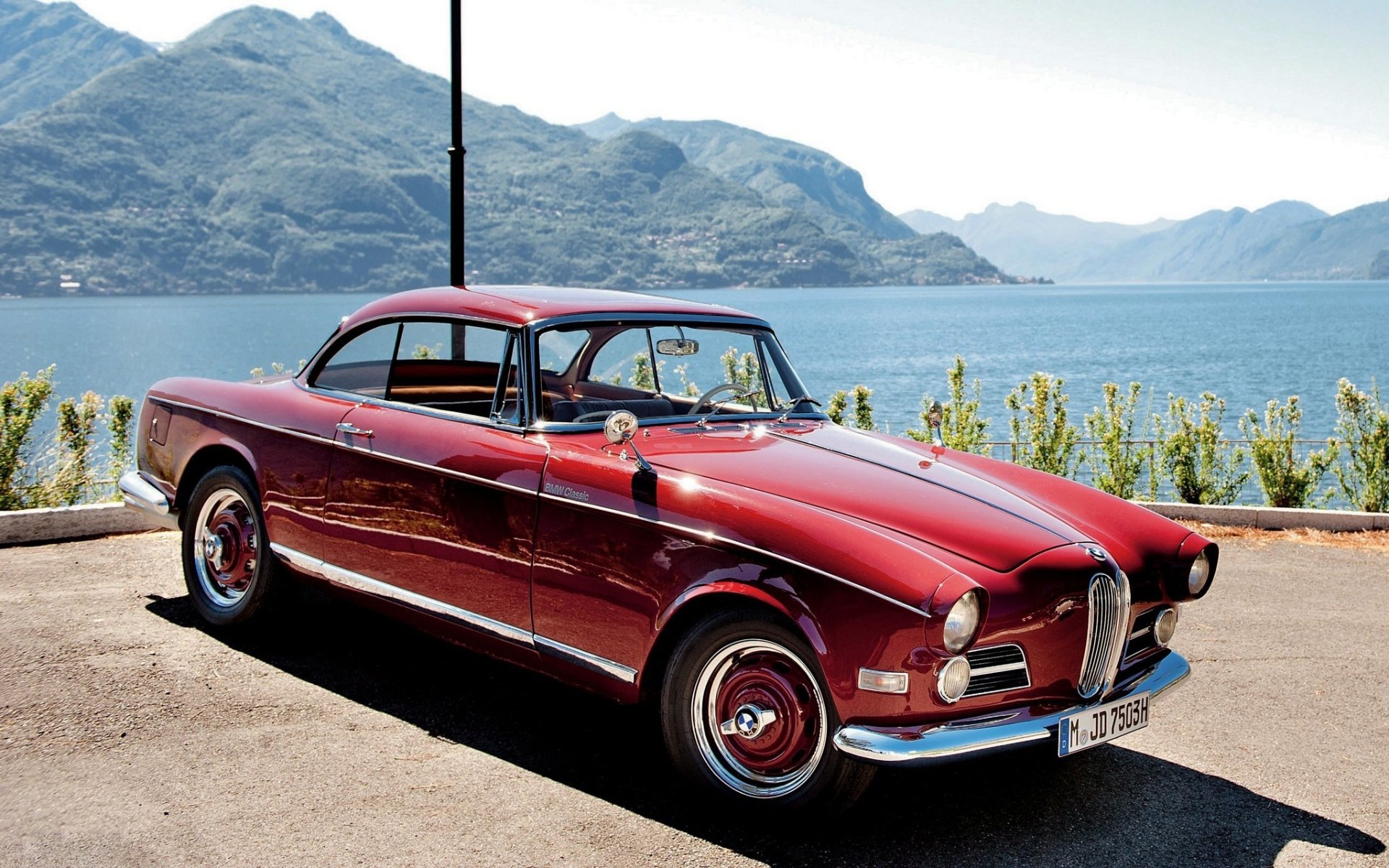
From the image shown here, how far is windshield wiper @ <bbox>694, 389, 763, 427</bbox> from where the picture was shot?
15.7ft

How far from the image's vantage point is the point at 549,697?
4898mm

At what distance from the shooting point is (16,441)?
345 inches

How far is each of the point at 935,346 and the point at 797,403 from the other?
3224 inches

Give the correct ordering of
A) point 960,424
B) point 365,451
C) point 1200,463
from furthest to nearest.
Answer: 1. point 960,424
2. point 1200,463
3. point 365,451

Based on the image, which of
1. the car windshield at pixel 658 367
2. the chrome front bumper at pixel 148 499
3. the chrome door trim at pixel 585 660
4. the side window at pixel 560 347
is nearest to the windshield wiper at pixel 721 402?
the car windshield at pixel 658 367

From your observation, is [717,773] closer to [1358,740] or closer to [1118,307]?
[1358,740]

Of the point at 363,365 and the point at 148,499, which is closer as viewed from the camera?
the point at 363,365

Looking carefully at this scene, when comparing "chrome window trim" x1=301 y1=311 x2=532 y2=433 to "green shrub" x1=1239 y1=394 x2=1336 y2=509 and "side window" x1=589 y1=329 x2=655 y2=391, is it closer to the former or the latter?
"side window" x1=589 y1=329 x2=655 y2=391

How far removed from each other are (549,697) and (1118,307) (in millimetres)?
189025

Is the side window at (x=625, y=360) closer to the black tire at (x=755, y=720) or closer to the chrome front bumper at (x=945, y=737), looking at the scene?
the black tire at (x=755, y=720)

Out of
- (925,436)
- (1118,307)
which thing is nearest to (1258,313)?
(1118,307)

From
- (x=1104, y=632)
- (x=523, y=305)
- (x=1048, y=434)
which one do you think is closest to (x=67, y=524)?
(x=523, y=305)

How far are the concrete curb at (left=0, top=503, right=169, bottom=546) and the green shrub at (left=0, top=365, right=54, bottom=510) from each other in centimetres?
128

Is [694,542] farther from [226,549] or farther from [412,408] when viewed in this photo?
[226,549]
